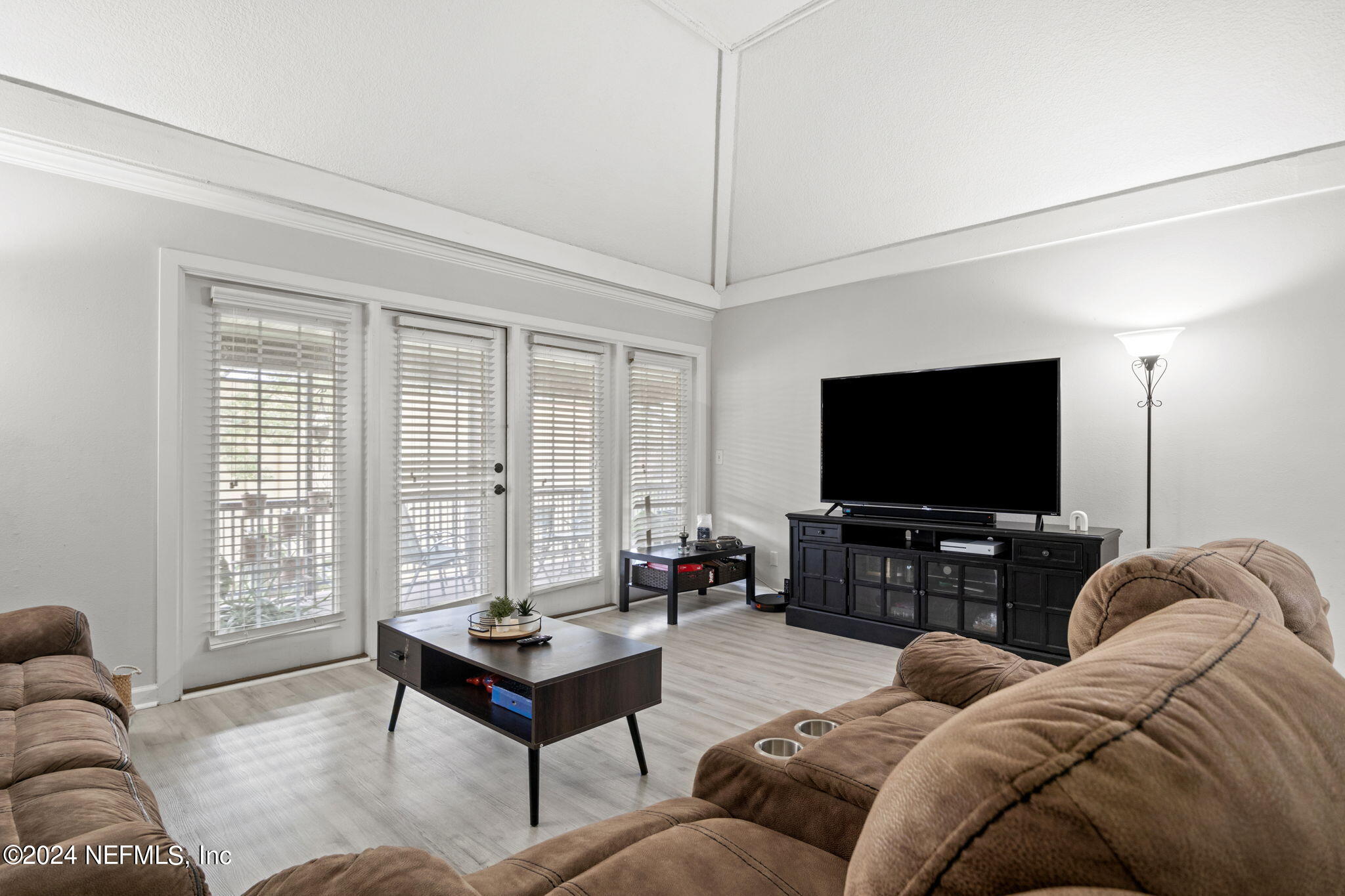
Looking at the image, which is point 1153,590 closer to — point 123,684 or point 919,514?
point 919,514

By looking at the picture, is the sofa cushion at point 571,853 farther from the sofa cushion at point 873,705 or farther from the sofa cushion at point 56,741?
the sofa cushion at point 56,741

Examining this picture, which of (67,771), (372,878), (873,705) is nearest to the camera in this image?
(372,878)

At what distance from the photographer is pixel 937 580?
4.16m

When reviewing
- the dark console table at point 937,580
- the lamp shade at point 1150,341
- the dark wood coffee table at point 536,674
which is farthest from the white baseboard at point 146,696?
the lamp shade at point 1150,341

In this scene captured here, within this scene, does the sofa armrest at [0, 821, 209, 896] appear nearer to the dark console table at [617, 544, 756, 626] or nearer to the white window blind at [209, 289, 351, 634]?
the white window blind at [209, 289, 351, 634]

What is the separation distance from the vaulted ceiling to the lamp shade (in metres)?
0.91

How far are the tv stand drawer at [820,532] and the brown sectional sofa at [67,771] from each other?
378cm

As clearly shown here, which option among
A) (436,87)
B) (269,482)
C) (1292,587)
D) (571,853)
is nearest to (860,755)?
(571,853)

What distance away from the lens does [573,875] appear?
1177 millimetres

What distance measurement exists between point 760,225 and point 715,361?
4.30 ft

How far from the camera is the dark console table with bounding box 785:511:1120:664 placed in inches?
146

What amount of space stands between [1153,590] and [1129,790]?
0.89m

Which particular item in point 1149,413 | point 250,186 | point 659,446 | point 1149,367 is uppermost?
point 250,186

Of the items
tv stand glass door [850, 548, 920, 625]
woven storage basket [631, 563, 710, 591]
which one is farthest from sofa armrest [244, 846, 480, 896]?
woven storage basket [631, 563, 710, 591]
